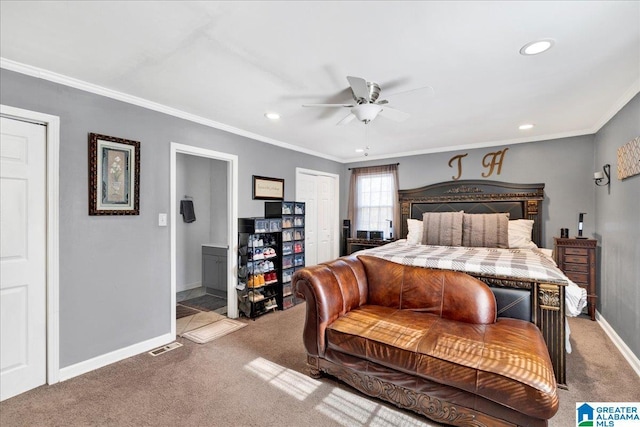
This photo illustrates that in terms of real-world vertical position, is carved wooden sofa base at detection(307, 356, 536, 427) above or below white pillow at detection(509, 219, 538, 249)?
below

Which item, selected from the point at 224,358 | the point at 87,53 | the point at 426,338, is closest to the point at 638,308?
the point at 426,338

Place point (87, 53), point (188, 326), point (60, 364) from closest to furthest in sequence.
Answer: point (87, 53) < point (60, 364) < point (188, 326)

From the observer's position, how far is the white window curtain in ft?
18.2

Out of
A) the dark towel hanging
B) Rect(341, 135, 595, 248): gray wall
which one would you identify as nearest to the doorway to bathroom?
the dark towel hanging

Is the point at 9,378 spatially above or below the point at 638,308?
below

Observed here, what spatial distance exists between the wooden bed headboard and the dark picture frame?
226 cm

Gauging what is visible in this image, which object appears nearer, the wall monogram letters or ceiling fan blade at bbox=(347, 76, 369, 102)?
ceiling fan blade at bbox=(347, 76, 369, 102)

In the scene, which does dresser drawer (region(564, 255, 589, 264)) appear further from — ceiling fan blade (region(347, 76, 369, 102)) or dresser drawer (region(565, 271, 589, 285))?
ceiling fan blade (region(347, 76, 369, 102))

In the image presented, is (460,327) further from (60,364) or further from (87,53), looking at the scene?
(87,53)

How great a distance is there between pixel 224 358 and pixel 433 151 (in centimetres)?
449

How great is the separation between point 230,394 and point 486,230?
3798 millimetres

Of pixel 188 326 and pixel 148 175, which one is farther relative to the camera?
pixel 188 326

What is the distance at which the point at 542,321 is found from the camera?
2.37 meters

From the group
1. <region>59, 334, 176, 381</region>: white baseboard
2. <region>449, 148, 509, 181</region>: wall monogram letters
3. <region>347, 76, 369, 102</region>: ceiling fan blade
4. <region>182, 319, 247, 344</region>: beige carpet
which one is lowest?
<region>182, 319, 247, 344</region>: beige carpet
